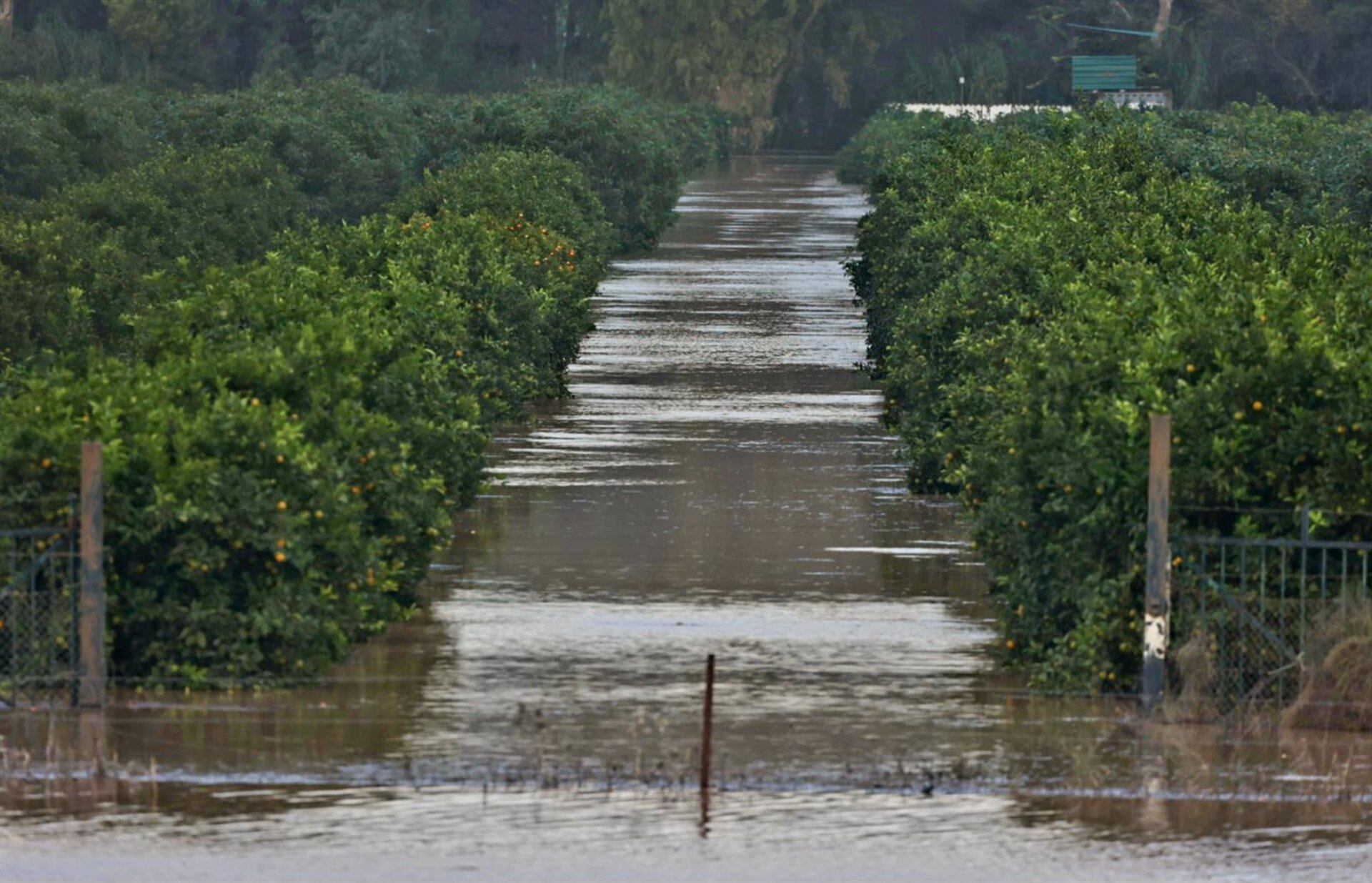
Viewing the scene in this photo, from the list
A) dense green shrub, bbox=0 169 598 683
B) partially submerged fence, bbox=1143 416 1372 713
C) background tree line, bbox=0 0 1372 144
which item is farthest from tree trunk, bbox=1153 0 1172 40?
partially submerged fence, bbox=1143 416 1372 713

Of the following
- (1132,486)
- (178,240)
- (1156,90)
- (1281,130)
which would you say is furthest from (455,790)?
(1156,90)

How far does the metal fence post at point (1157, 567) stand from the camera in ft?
45.9

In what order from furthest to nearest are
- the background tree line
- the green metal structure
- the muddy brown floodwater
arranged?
the background tree line, the green metal structure, the muddy brown floodwater

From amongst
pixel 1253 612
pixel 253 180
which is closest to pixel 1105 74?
pixel 253 180

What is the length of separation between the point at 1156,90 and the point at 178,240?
249 ft

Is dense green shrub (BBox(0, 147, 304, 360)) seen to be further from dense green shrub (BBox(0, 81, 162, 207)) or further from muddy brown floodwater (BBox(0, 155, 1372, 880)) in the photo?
muddy brown floodwater (BBox(0, 155, 1372, 880))

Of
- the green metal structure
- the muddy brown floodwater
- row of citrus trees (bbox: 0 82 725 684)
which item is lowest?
the muddy brown floodwater

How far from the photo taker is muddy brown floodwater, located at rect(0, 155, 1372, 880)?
1173 cm

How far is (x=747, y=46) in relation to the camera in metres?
124

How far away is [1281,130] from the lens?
63062 mm

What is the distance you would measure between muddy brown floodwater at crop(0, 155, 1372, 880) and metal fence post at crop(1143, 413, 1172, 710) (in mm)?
271

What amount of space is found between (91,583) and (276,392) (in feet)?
7.92

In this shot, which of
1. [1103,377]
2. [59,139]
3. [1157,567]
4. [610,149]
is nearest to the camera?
[1157,567]

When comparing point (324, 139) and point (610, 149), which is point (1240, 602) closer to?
point (610, 149)
